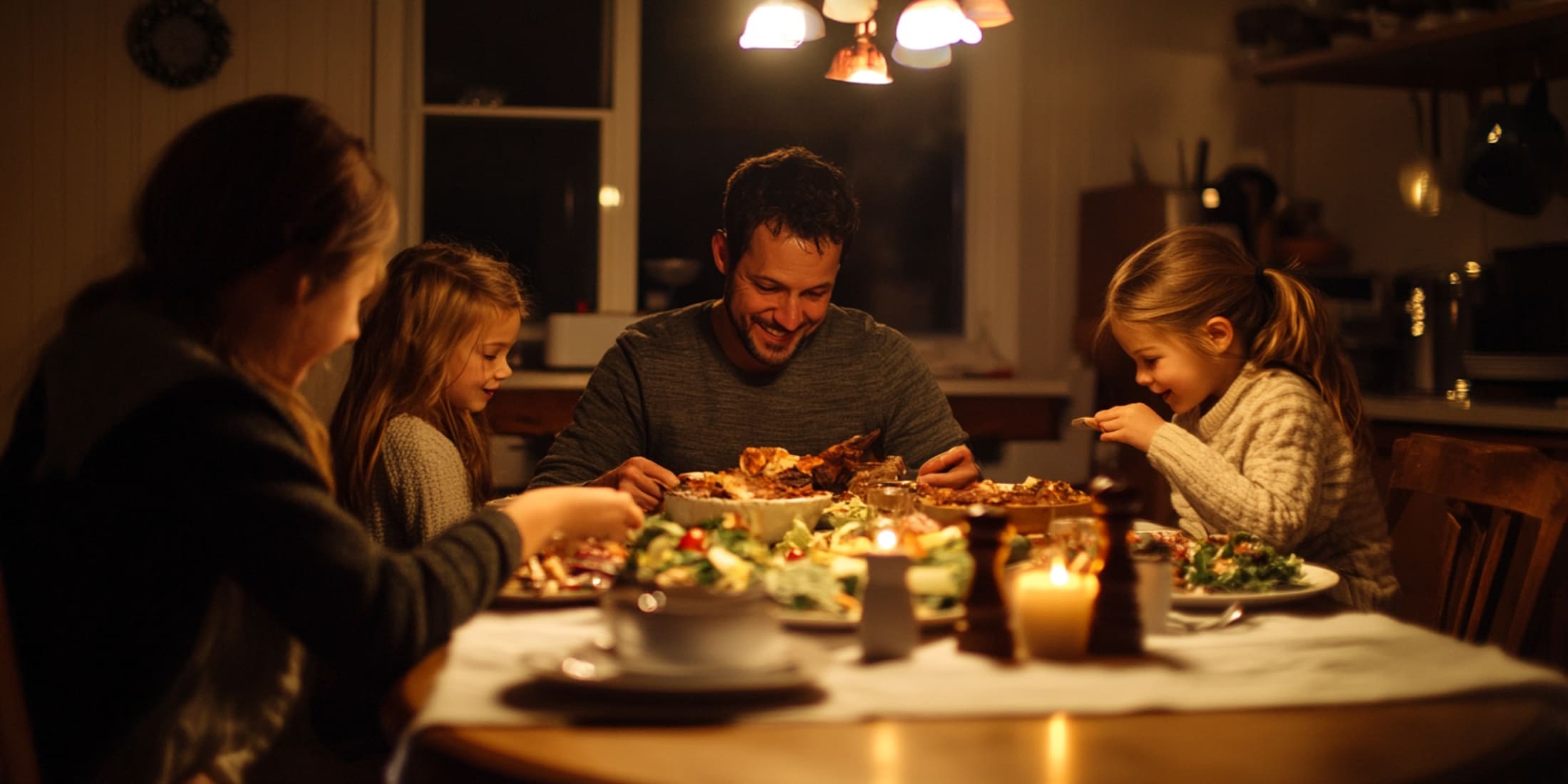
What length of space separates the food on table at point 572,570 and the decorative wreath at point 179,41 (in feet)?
10.9

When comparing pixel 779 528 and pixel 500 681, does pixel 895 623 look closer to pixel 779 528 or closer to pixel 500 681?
pixel 500 681

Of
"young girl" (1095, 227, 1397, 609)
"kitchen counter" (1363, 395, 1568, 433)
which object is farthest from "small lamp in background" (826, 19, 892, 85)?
"kitchen counter" (1363, 395, 1568, 433)

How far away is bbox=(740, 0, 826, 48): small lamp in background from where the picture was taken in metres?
1.91

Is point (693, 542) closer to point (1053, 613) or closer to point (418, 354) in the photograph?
point (1053, 613)

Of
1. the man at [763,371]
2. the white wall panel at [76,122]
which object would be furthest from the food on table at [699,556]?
the white wall panel at [76,122]

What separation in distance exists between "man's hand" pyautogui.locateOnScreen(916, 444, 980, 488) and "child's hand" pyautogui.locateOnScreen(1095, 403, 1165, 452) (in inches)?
8.8

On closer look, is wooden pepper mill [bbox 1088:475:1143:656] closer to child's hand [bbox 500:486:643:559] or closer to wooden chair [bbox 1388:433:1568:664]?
child's hand [bbox 500:486:643:559]

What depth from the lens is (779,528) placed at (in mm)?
1508

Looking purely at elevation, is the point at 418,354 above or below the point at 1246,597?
above

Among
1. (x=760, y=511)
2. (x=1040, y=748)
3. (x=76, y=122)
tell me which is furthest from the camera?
(x=76, y=122)

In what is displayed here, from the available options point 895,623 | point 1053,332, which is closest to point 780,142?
point 1053,332

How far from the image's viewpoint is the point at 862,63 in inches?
79.4

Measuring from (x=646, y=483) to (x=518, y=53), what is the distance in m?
3.01

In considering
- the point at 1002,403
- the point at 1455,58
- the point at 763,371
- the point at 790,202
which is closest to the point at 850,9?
the point at 790,202
